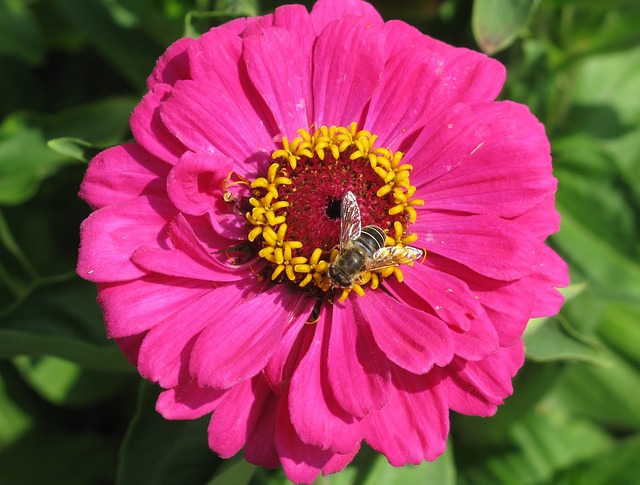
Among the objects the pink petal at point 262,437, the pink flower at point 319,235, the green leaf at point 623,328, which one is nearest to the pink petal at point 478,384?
the pink flower at point 319,235

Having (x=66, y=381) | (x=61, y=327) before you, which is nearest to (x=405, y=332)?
(x=61, y=327)

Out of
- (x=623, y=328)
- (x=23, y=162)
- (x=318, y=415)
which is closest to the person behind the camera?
(x=318, y=415)

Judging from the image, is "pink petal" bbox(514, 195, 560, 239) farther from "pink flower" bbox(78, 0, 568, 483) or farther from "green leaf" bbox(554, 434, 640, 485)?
"green leaf" bbox(554, 434, 640, 485)

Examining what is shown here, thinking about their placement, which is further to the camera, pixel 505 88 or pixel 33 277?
pixel 505 88

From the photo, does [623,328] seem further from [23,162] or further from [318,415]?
[23,162]

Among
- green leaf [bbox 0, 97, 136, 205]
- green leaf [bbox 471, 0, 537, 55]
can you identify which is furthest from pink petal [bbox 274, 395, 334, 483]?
green leaf [bbox 0, 97, 136, 205]

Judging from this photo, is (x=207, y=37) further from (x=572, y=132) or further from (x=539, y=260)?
(x=572, y=132)

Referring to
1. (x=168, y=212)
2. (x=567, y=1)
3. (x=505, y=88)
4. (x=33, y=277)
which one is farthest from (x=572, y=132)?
(x=33, y=277)
